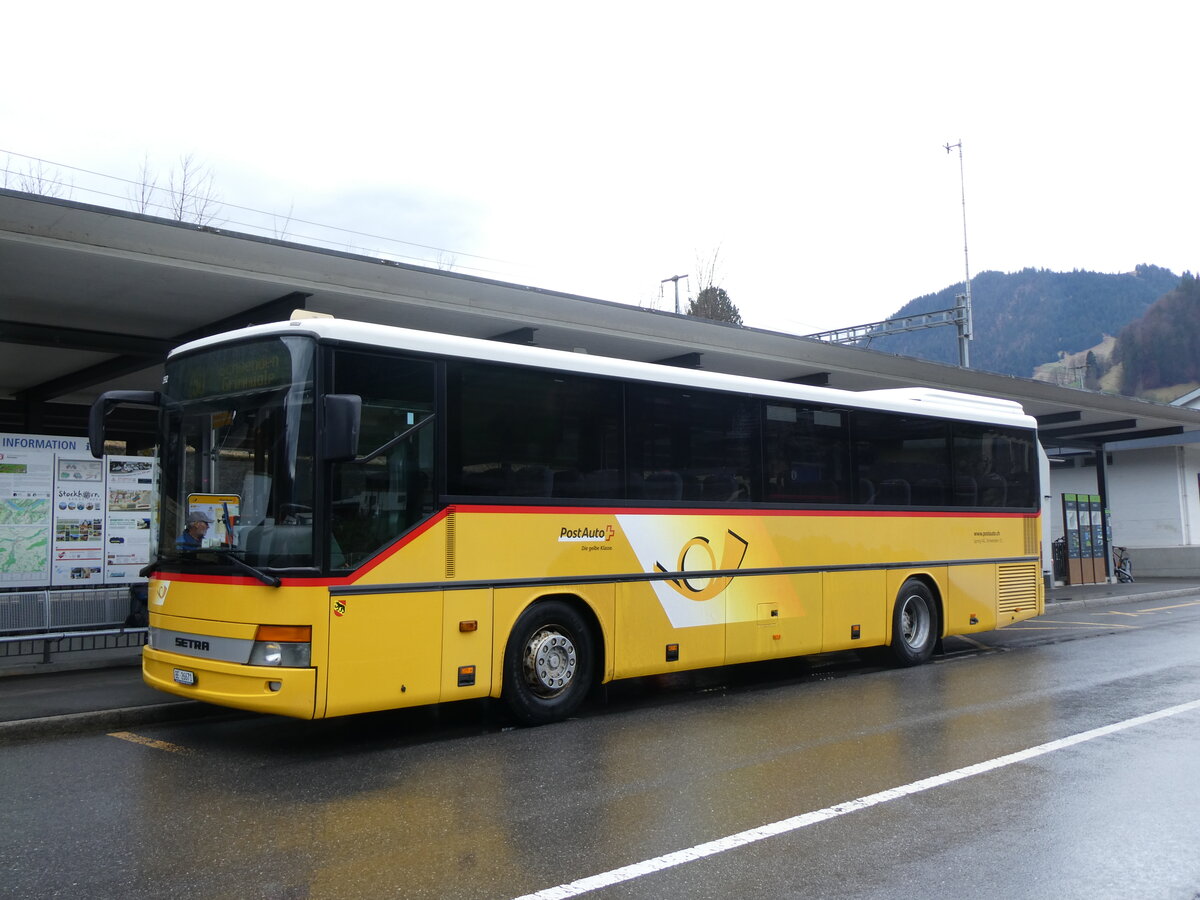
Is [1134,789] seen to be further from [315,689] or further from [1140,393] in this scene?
[1140,393]

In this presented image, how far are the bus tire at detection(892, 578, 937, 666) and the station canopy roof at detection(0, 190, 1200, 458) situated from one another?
5295 millimetres

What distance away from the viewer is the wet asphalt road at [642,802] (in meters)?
4.87

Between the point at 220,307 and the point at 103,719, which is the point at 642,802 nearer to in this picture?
the point at 103,719

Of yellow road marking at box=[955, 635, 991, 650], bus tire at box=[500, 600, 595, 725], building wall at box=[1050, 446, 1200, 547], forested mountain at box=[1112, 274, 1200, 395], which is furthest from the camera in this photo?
forested mountain at box=[1112, 274, 1200, 395]

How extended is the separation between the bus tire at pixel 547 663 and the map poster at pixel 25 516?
7109 mm

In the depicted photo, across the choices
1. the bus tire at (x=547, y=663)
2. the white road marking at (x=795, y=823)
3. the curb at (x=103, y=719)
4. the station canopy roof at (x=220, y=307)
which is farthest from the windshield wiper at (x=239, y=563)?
the station canopy roof at (x=220, y=307)

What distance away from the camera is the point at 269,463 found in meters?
7.38

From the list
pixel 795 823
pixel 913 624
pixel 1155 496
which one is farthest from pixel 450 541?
pixel 1155 496

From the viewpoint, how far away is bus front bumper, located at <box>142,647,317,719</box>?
7078 mm

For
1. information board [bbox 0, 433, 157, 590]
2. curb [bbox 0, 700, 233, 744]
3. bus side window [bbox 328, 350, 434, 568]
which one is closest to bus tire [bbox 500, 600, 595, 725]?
bus side window [bbox 328, 350, 434, 568]

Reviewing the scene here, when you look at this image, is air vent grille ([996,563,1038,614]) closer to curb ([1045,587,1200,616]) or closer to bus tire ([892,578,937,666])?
bus tire ([892,578,937,666])

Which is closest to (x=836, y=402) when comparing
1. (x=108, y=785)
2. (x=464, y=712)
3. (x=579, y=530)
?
(x=579, y=530)

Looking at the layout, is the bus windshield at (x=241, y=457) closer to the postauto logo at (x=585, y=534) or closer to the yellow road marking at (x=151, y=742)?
the yellow road marking at (x=151, y=742)

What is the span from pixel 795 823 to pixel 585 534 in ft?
12.3
